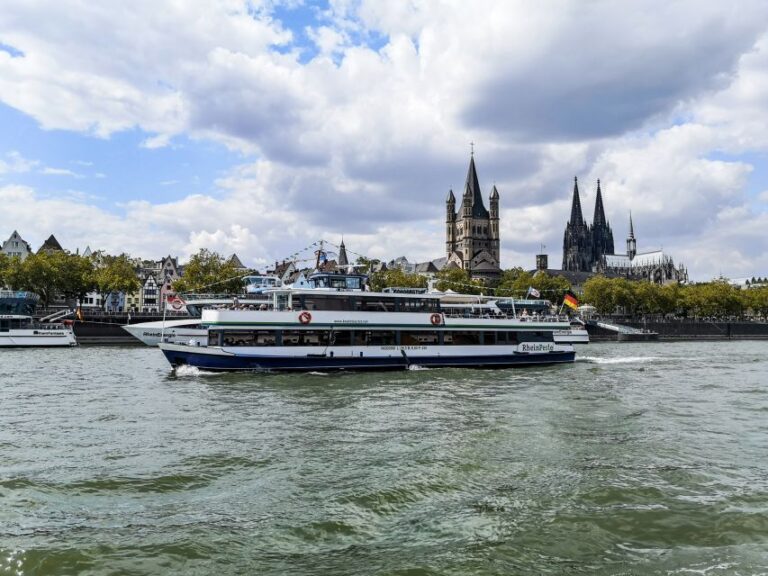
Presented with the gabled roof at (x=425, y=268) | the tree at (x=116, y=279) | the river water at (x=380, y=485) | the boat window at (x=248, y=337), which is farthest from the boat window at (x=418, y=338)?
the gabled roof at (x=425, y=268)

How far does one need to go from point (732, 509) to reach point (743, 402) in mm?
15692

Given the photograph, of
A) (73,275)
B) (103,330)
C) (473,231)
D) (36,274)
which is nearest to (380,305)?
(103,330)

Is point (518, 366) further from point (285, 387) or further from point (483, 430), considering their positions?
point (483, 430)

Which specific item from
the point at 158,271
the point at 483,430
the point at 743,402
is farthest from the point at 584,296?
the point at 483,430

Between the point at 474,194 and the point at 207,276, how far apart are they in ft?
370

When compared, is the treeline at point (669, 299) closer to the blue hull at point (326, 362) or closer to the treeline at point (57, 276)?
the treeline at point (57, 276)

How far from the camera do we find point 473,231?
182875 mm

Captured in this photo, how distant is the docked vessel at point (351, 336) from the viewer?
33.8 meters

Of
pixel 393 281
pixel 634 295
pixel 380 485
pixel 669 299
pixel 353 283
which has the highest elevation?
pixel 393 281

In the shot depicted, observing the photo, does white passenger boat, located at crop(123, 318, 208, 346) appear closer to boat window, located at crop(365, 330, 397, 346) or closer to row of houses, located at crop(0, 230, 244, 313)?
boat window, located at crop(365, 330, 397, 346)

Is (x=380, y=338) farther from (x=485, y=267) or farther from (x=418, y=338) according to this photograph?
(x=485, y=267)

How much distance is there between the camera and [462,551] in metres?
9.29

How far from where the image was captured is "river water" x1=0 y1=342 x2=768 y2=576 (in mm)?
9156

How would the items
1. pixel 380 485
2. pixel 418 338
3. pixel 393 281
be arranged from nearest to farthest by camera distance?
pixel 380 485
pixel 418 338
pixel 393 281
